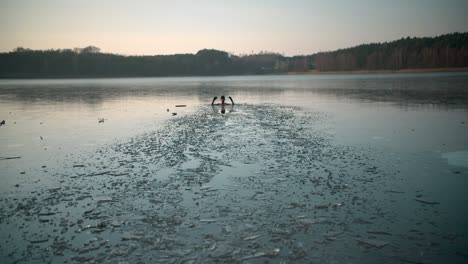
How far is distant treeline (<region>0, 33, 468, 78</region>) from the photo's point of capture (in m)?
115

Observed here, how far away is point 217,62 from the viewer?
174000 mm

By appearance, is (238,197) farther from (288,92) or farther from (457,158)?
(288,92)

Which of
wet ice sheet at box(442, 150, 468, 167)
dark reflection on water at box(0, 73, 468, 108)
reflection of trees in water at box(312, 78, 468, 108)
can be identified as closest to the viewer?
wet ice sheet at box(442, 150, 468, 167)

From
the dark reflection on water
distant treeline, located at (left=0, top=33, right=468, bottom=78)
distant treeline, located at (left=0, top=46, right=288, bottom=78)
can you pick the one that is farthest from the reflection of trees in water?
distant treeline, located at (left=0, top=46, right=288, bottom=78)

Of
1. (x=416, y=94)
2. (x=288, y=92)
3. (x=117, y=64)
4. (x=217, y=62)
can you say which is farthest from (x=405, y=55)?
(x=117, y=64)

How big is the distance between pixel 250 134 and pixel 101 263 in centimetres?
855

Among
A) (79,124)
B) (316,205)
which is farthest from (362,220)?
(79,124)

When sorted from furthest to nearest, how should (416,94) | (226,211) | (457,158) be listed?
(416,94) → (457,158) → (226,211)

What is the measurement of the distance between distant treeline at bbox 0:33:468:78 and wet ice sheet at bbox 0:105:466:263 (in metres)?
124

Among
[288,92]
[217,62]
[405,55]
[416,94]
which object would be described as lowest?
[416,94]

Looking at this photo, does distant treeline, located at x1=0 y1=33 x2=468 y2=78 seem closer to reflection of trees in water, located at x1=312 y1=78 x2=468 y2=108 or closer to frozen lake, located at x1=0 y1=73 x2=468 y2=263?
reflection of trees in water, located at x1=312 y1=78 x2=468 y2=108

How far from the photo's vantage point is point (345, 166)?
25.5 feet

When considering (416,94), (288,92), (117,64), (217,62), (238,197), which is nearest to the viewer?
(238,197)

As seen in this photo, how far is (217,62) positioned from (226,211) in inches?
6823
